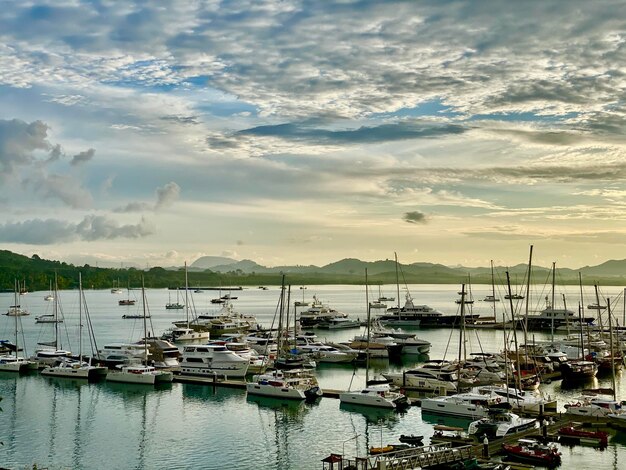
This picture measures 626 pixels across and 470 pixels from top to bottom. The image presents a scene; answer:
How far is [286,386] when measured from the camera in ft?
178

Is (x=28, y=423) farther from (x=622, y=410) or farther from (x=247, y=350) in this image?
(x=622, y=410)

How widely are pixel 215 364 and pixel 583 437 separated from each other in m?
34.5

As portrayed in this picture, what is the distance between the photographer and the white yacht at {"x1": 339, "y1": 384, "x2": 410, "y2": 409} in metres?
49.6

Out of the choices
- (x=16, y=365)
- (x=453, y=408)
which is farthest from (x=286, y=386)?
(x=16, y=365)

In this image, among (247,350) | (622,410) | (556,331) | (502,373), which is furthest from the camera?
(556,331)

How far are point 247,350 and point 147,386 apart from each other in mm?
15514

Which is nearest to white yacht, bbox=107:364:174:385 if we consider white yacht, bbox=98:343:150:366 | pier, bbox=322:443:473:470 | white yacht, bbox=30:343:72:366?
white yacht, bbox=98:343:150:366

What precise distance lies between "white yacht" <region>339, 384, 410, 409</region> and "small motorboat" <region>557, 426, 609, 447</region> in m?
12.2

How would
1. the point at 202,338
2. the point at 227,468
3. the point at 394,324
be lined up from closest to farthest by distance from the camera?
the point at 227,468 < the point at 202,338 < the point at 394,324

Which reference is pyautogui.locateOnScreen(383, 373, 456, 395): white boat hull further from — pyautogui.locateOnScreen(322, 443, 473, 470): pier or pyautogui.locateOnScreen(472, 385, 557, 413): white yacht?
pyautogui.locateOnScreen(322, 443, 473, 470): pier

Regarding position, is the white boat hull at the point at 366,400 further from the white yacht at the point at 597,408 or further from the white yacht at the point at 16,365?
the white yacht at the point at 16,365

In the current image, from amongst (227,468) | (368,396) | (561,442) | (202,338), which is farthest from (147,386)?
(202,338)

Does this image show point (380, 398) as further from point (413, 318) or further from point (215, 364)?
point (413, 318)

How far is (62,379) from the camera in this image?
2576 inches
